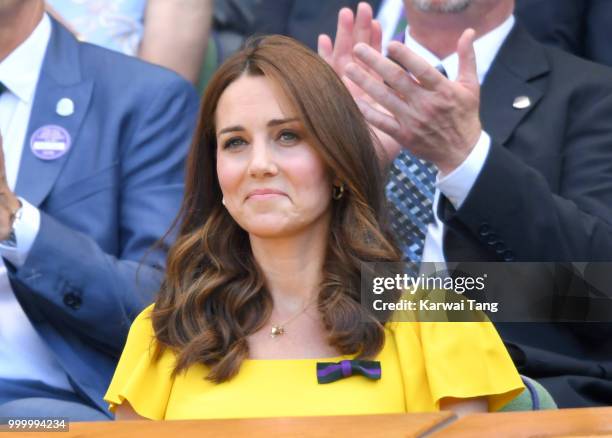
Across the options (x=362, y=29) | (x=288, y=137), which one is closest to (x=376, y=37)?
A: (x=362, y=29)

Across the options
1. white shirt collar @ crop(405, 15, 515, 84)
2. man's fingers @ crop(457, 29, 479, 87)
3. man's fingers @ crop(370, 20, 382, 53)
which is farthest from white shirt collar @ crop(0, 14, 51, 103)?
man's fingers @ crop(457, 29, 479, 87)

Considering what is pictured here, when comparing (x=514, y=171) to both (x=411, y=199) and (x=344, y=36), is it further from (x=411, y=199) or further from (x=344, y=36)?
(x=344, y=36)

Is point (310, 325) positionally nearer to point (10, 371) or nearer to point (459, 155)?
point (459, 155)

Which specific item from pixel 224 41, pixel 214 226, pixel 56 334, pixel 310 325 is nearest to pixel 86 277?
pixel 56 334

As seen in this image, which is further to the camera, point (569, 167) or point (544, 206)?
point (569, 167)

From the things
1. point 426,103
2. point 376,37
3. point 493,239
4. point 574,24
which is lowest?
point 493,239

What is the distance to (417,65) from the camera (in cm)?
264

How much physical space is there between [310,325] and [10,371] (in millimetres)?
796

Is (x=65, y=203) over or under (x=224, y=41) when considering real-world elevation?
under

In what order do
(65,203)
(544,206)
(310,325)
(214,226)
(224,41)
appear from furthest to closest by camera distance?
Result: (224,41) → (65,203) → (544,206) → (214,226) → (310,325)

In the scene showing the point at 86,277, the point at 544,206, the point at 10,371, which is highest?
the point at 544,206

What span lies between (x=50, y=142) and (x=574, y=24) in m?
1.58

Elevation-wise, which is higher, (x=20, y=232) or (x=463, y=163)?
(x=463, y=163)

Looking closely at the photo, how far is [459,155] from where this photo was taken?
8.92ft
